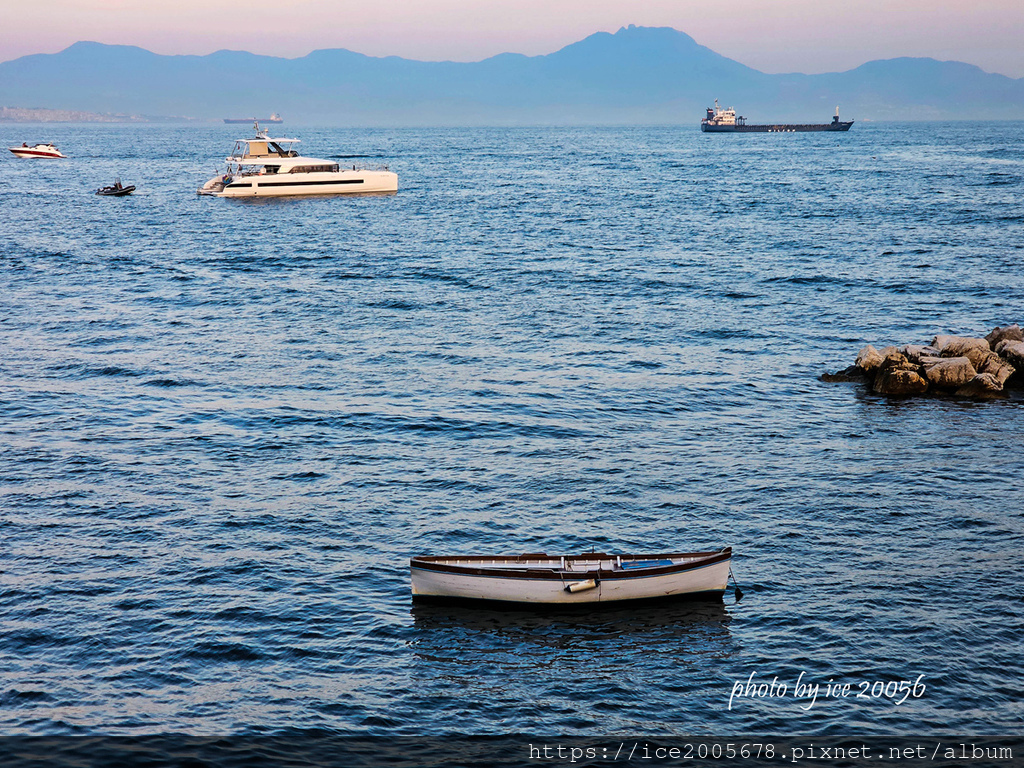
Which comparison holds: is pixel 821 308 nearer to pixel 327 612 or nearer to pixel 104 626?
pixel 327 612

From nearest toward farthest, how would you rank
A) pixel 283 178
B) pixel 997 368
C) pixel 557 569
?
pixel 557 569 → pixel 997 368 → pixel 283 178

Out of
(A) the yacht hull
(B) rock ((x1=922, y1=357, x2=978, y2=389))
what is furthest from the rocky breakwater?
(A) the yacht hull

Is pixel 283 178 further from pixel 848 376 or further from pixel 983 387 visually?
pixel 983 387

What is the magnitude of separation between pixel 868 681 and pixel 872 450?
12077 millimetres

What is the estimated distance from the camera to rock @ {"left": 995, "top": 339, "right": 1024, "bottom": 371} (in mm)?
32719

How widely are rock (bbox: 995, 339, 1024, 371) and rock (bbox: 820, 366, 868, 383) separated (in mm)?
5079

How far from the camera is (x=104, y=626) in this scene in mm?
18656

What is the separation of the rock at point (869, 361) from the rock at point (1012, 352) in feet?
14.4

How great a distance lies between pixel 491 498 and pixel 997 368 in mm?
20097

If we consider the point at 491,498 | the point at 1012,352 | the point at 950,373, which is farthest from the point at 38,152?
the point at 1012,352

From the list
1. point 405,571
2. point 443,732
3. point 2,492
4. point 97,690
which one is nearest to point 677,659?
point 443,732

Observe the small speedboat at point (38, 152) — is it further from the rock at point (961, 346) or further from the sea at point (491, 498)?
the rock at point (961, 346)

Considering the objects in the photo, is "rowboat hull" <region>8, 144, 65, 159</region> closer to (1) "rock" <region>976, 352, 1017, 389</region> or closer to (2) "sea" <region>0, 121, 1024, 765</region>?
(2) "sea" <region>0, 121, 1024, 765</region>

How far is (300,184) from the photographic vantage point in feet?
314
